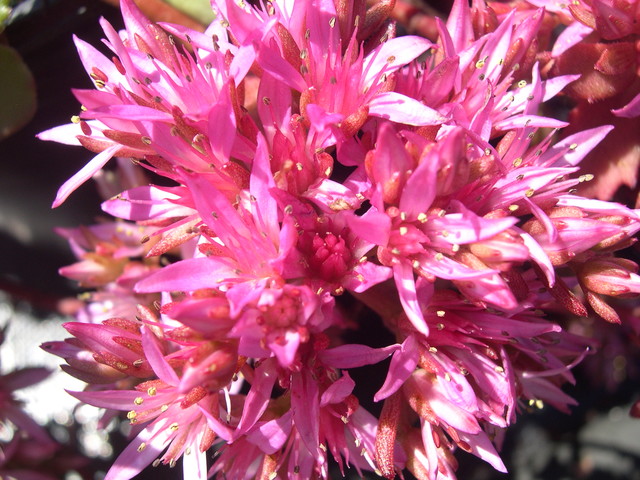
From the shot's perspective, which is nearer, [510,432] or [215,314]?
[215,314]

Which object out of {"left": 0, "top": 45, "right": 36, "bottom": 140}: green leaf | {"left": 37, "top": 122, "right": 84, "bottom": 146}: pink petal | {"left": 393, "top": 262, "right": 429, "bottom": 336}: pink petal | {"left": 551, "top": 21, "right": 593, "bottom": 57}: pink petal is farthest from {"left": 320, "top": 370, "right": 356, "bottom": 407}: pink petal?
{"left": 0, "top": 45, "right": 36, "bottom": 140}: green leaf

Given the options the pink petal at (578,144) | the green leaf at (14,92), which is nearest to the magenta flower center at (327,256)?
the pink petal at (578,144)

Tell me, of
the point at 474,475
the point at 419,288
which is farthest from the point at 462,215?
the point at 474,475

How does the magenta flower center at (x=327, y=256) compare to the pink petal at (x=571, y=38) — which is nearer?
the magenta flower center at (x=327, y=256)

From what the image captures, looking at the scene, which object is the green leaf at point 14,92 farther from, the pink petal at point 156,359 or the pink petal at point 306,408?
the pink petal at point 306,408

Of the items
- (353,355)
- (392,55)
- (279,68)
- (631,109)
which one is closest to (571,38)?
(631,109)

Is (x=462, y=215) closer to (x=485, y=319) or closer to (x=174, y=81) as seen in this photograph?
(x=485, y=319)
